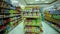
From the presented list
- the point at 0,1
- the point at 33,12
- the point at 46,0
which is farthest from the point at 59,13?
the point at 46,0

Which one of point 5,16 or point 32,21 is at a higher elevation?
point 5,16

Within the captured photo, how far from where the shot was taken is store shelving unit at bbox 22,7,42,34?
213 inches

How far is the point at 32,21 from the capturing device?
18.3ft

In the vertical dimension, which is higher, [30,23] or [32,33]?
[30,23]

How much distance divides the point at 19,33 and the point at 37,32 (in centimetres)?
224

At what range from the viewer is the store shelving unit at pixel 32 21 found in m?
5.41

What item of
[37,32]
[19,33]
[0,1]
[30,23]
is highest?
[0,1]

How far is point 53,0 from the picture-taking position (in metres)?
18.3

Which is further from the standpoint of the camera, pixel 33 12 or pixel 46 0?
pixel 46 0

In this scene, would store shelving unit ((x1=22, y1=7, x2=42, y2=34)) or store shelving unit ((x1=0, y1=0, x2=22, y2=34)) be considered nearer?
store shelving unit ((x1=22, y1=7, x2=42, y2=34))

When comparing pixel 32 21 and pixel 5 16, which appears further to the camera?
pixel 5 16

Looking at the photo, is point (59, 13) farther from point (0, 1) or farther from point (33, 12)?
point (0, 1)

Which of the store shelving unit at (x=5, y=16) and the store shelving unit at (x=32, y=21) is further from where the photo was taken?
the store shelving unit at (x=5, y=16)

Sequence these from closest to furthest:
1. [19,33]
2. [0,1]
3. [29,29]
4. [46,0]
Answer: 1. [29,29]
2. [0,1]
3. [19,33]
4. [46,0]
